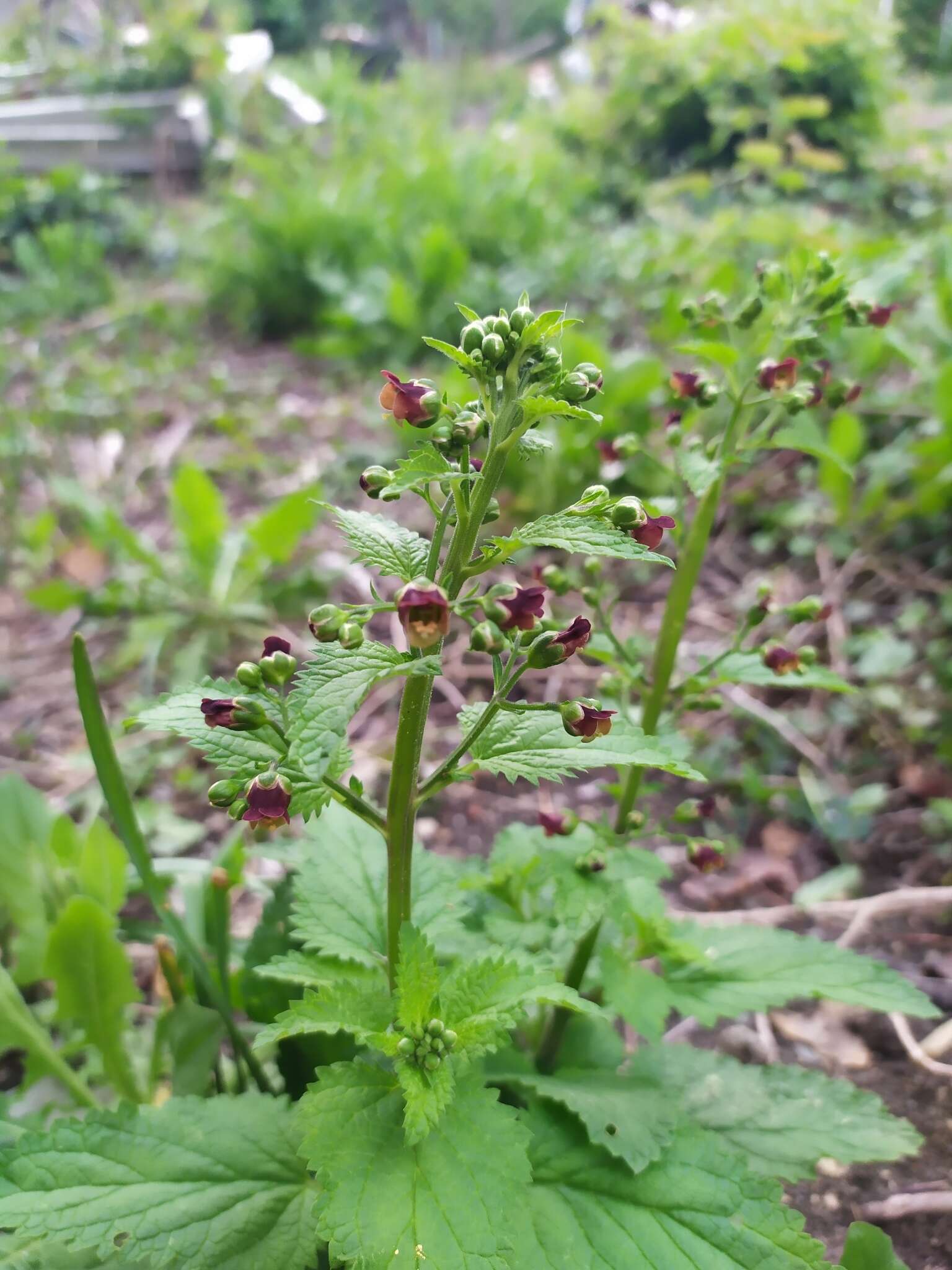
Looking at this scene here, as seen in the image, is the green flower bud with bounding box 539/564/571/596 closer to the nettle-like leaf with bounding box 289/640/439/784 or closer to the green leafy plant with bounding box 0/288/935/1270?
the green leafy plant with bounding box 0/288/935/1270

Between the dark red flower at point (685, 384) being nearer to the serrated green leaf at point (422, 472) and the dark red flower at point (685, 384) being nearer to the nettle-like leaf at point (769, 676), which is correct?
the nettle-like leaf at point (769, 676)

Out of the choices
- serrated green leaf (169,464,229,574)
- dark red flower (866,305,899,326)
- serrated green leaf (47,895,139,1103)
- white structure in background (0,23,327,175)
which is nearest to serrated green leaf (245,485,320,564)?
serrated green leaf (169,464,229,574)

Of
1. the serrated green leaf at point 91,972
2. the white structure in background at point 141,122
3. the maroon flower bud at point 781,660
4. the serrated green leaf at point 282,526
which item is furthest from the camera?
the white structure in background at point 141,122

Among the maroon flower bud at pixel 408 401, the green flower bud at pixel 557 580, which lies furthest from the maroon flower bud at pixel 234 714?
the green flower bud at pixel 557 580

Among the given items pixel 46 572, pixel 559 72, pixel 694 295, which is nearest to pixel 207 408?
pixel 46 572

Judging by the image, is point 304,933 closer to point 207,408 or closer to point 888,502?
point 888,502
